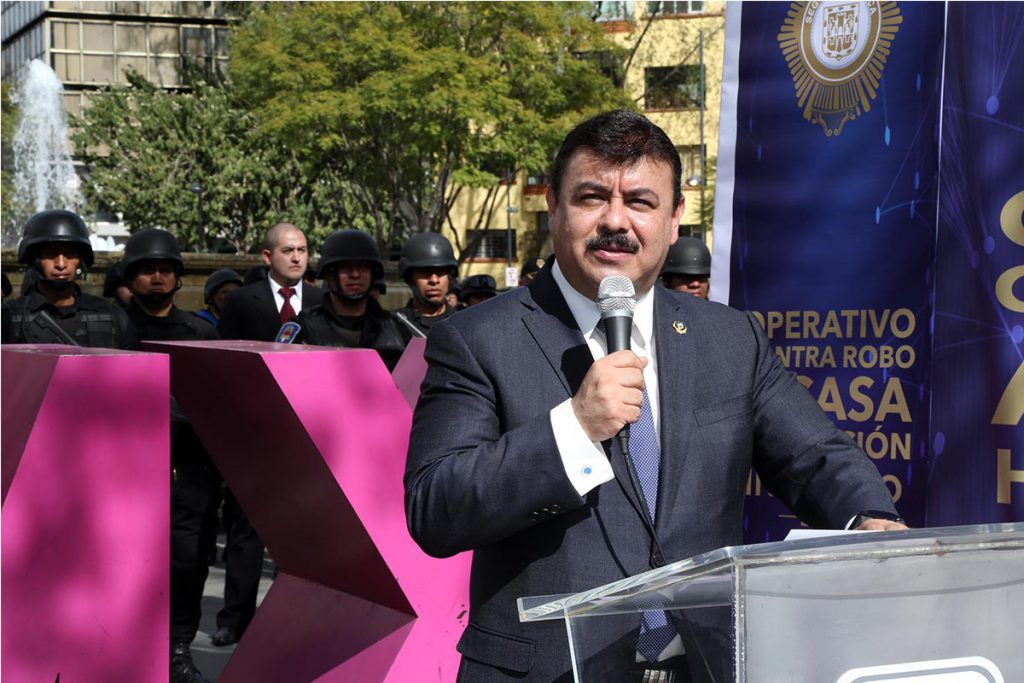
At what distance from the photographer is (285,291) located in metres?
8.92

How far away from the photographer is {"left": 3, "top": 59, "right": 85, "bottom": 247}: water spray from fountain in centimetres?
4450

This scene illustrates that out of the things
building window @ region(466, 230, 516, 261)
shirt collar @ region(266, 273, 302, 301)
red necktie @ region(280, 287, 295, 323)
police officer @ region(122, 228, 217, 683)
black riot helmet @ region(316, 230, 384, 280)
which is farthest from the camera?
building window @ region(466, 230, 516, 261)

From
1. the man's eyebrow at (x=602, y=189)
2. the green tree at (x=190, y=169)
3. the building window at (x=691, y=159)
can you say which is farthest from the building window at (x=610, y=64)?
the man's eyebrow at (x=602, y=189)

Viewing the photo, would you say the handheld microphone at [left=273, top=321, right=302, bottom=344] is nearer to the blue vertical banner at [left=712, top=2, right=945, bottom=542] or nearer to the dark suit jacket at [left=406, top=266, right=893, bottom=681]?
the blue vertical banner at [left=712, top=2, right=945, bottom=542]

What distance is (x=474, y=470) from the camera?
2.28 metres

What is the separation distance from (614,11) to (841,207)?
1196 inches

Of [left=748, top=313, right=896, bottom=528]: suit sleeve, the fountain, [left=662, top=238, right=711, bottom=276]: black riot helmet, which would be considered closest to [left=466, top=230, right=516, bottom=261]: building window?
the fountain

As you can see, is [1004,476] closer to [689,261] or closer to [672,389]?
[672,389]

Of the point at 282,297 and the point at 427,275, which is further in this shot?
the point at 282,297

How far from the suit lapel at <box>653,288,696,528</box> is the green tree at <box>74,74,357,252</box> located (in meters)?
38.4

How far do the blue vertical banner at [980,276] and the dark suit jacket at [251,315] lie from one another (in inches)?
217

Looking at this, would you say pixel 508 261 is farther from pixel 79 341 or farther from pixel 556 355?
pixel 556 355

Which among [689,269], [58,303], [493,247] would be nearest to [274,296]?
[58,303]

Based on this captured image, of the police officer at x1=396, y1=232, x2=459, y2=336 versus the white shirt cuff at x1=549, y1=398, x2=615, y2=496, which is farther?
the police officer at x1=396, y1=232, x2=459, y2=336
